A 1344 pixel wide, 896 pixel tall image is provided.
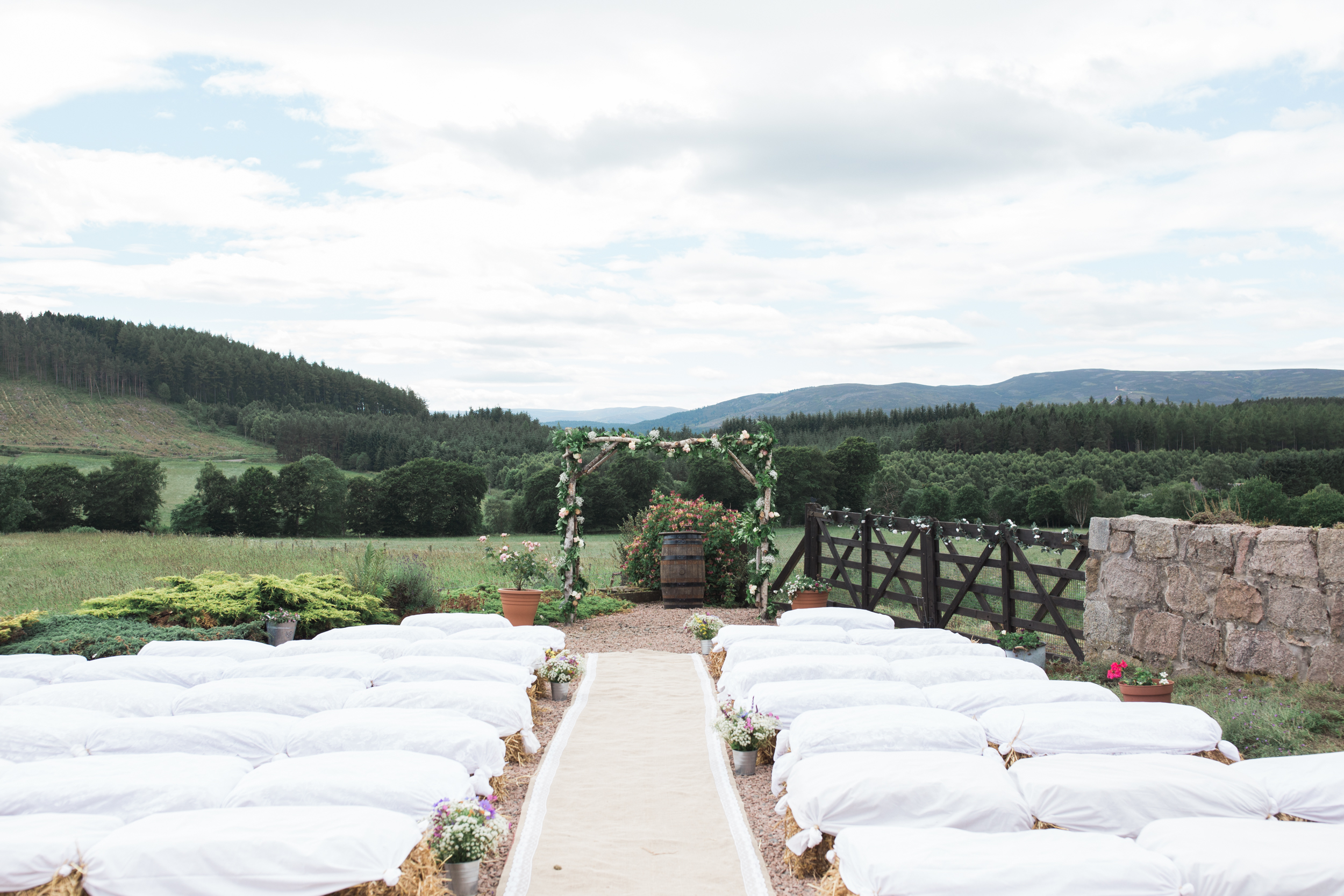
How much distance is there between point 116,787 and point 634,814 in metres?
2.43

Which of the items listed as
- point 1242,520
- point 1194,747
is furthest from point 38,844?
point 1242,520

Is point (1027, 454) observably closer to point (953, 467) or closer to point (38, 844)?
point (953, 467)

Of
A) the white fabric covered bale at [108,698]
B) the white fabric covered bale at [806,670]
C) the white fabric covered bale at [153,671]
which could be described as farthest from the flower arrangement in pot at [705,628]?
the white fabric covered bale at [108,698]

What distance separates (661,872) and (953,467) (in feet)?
146

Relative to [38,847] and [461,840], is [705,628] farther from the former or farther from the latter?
[38,847]

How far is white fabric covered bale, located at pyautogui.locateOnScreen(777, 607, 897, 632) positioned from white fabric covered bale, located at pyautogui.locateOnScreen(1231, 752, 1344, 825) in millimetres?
4408

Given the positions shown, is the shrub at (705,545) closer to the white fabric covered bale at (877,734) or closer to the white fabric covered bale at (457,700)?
the white fabric covered bale at (457,700)

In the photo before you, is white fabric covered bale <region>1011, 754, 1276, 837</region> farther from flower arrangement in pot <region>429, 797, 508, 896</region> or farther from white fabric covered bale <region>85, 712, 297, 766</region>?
white fabric covered bale <region>85, 712, 297, 766</region>

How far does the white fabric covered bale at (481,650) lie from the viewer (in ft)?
21.8

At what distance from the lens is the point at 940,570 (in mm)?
11234

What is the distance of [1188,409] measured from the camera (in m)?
45.0

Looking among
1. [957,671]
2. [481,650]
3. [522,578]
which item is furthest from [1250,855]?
[522,578]

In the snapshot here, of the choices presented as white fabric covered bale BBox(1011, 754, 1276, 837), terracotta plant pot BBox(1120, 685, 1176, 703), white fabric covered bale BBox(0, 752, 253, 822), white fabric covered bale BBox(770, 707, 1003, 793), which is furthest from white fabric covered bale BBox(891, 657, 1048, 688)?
white fabric covered bale BBox(0, 752, 253, 822)

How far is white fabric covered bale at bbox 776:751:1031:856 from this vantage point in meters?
3.39
